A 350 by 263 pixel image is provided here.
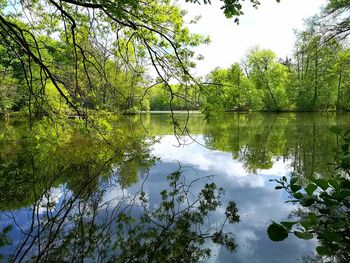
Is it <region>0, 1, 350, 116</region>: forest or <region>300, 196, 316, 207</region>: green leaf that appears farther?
<region>0, 1, 350, 116</region>: forest

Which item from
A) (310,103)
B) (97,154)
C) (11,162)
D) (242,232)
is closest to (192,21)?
(242,232)

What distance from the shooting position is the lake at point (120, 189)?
142 inches

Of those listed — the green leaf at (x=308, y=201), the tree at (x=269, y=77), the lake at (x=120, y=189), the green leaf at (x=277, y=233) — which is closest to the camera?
the green leaf at (x=277, y=233)

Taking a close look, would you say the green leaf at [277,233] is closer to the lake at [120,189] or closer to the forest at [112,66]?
the lake at [120,189]

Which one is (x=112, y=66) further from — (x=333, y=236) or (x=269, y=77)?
(x=269, y=77)

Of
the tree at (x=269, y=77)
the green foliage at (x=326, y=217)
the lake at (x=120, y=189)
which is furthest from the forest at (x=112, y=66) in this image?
the tree at (x=269, y=77)

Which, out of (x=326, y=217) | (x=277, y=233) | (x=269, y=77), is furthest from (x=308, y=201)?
(x=269, y=77)

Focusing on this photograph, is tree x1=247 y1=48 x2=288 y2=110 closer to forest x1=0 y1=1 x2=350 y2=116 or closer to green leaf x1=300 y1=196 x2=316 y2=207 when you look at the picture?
forest x1=0 y1=1 x2=350 y2=116

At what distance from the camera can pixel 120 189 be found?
6148 millimetres

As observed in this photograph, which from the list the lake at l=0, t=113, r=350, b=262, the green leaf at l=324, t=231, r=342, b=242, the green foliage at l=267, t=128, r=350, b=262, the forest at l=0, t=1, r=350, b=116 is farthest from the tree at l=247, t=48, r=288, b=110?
the green leaf at l=324, t=231, r=342, b=242

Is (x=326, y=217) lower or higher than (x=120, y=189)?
higher

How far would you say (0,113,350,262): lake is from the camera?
11.9 ft

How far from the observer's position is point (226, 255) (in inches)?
140

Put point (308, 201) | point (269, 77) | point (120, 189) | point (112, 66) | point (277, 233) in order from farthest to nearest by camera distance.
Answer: point (269, 77) < point (120, 189) < point (112, 66) < point (308, 201) < point (277, 233)
